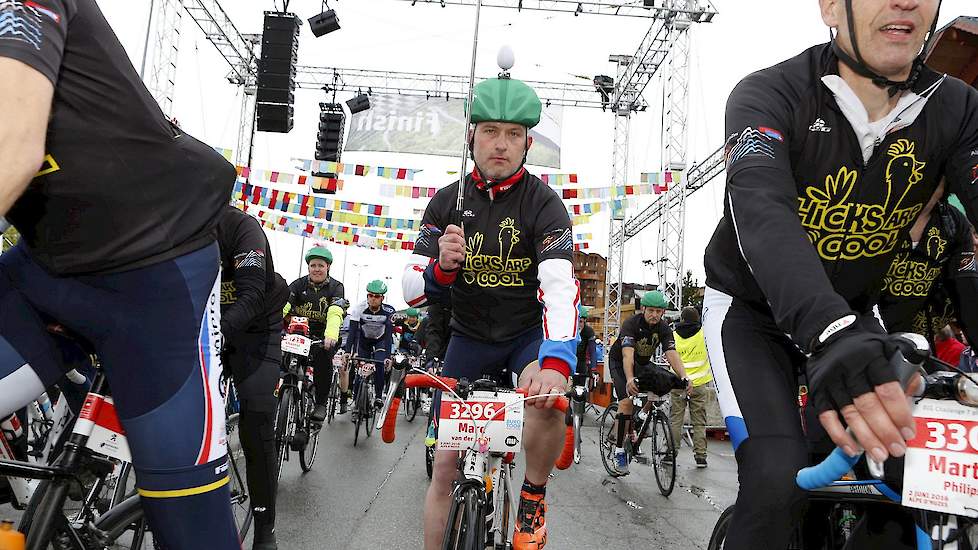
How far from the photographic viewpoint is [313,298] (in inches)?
393

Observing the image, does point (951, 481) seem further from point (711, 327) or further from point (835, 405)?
point (711, 327)

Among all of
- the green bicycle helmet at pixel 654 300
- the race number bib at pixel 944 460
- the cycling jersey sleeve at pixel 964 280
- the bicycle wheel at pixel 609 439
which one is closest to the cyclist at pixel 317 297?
the bicycle wheel at pixel 609 439

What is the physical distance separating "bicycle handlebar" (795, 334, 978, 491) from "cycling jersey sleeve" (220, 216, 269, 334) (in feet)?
10.4

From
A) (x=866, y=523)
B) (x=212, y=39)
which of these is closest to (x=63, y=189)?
(x=866, y=523)

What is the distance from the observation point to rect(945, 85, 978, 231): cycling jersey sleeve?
1954 mm

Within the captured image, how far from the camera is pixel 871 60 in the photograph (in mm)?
1923

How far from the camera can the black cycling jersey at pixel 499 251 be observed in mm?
3514

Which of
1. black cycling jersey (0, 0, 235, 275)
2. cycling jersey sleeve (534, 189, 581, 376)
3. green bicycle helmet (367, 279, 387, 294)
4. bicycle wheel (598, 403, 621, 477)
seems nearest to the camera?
black cycling jersey (0, 0, 235, 275)

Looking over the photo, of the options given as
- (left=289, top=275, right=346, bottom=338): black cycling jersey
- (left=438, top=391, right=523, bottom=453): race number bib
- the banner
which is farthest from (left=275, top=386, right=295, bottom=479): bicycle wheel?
the banner

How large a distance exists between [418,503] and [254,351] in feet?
9.41

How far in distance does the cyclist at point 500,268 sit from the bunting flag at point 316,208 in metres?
14.7

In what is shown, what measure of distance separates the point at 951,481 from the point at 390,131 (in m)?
21.4

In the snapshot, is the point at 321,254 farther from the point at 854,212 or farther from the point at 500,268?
the point at 854,212

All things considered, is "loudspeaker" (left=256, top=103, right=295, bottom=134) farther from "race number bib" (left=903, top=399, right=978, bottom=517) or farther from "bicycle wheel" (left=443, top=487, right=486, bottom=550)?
"race number bib" (left=903, top=399, right=978, bottom=517)
